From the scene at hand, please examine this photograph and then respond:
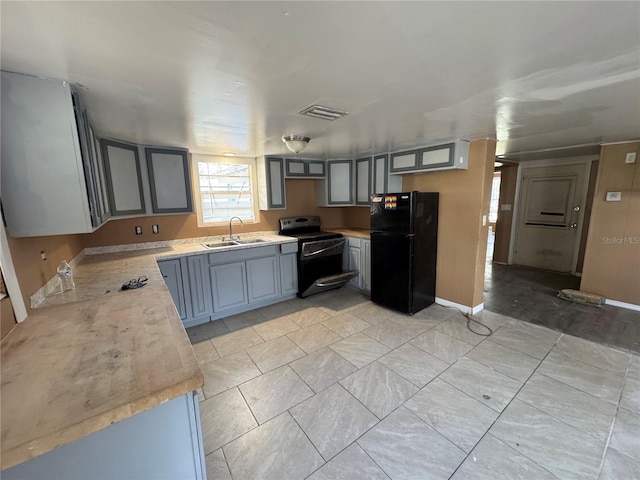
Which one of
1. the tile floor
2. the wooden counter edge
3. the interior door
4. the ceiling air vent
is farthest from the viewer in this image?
the interior door

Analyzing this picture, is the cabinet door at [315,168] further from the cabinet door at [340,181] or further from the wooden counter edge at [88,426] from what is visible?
the wooden counter edge at [88,426]

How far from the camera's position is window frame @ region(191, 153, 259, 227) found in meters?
3.53

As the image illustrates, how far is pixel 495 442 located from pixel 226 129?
302cm

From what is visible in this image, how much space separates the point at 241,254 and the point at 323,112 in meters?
2.09

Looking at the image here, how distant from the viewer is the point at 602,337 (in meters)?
2.71

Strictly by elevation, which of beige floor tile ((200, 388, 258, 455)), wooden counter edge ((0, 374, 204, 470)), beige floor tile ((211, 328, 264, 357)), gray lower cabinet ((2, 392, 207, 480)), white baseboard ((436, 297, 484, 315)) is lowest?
beige floor tile ((200, 388, 258, 455))

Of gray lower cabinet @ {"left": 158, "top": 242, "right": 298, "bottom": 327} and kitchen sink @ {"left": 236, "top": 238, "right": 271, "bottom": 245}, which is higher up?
kitchen sink @ {"left": 236, "top": 238, "right": 271, "bottom": 245}

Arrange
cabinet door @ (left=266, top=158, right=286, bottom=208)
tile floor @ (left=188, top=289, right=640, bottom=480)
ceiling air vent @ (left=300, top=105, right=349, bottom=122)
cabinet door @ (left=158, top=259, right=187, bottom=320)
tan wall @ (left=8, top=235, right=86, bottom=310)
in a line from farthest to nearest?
cabinet door @ (left=266, top=158, right=286, bottom=208) < cabinet door @ (left=158, top=259, right=187, bottom=320) < ceiling air vent @ (left=300, top=105, right=349, bottom=122) < tile floor @ (left=188, top=289, right=640, bottom=480) < tan wall @ (left=8, top=235, right=86, bottom=310)

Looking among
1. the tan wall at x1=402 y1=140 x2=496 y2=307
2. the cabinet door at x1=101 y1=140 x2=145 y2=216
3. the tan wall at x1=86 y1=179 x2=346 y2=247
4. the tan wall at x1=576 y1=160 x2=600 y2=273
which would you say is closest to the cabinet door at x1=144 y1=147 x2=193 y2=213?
the cabinet door at x1=101 y1=140 x2=145 y2=216

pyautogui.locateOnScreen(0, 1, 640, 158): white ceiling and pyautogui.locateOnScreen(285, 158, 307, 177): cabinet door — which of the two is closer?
pyautogui.locateOnScreen(0, 1, 640, 158): white ceiling

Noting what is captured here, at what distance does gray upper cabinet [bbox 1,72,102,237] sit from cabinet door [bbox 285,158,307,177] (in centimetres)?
276

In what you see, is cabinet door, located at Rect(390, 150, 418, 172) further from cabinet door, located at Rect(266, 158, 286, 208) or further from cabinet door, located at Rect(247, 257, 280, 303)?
cabinet door, located at Rect(247, 257, 280, 303)

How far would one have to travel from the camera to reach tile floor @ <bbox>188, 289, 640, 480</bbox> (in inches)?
59.2

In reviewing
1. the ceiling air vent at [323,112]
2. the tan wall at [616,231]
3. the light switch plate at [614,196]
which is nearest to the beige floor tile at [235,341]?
the ceiling air vent at [323,112]
